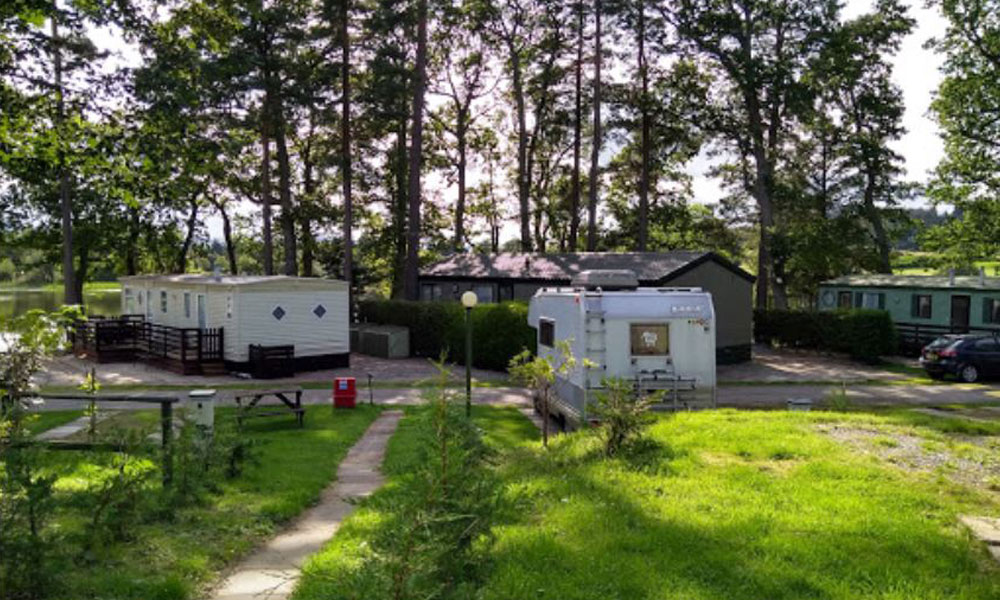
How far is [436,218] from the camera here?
161ft

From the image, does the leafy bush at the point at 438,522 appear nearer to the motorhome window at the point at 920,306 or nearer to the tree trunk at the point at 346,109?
the tree trunk at the point at 346,109

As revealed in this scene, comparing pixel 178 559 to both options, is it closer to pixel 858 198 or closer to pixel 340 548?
pixel 340 548

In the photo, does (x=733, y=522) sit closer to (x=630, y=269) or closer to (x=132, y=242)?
(x=630, y=269)

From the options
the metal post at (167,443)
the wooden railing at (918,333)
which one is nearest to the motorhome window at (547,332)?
the metal post at (167,443)

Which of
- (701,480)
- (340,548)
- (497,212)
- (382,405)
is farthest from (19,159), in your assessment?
(497,212)

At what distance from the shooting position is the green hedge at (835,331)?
28.0 metres

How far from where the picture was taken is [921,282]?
31141mm

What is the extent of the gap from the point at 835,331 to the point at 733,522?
25194mm

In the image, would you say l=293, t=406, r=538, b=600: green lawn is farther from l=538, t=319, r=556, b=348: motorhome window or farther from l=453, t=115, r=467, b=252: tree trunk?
l=453, t=115, r=467, b=252: tree trunk

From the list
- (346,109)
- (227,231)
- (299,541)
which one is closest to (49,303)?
(227,231)

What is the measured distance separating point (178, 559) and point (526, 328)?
18366 mm

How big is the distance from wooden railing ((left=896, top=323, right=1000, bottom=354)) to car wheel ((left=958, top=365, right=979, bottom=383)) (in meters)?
5.68

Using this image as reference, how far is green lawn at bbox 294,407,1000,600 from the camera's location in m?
5.31

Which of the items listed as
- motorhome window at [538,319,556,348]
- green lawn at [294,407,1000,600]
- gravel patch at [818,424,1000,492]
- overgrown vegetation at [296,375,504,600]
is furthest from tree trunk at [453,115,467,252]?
overgrown vegetation at [296,375,504,600]
